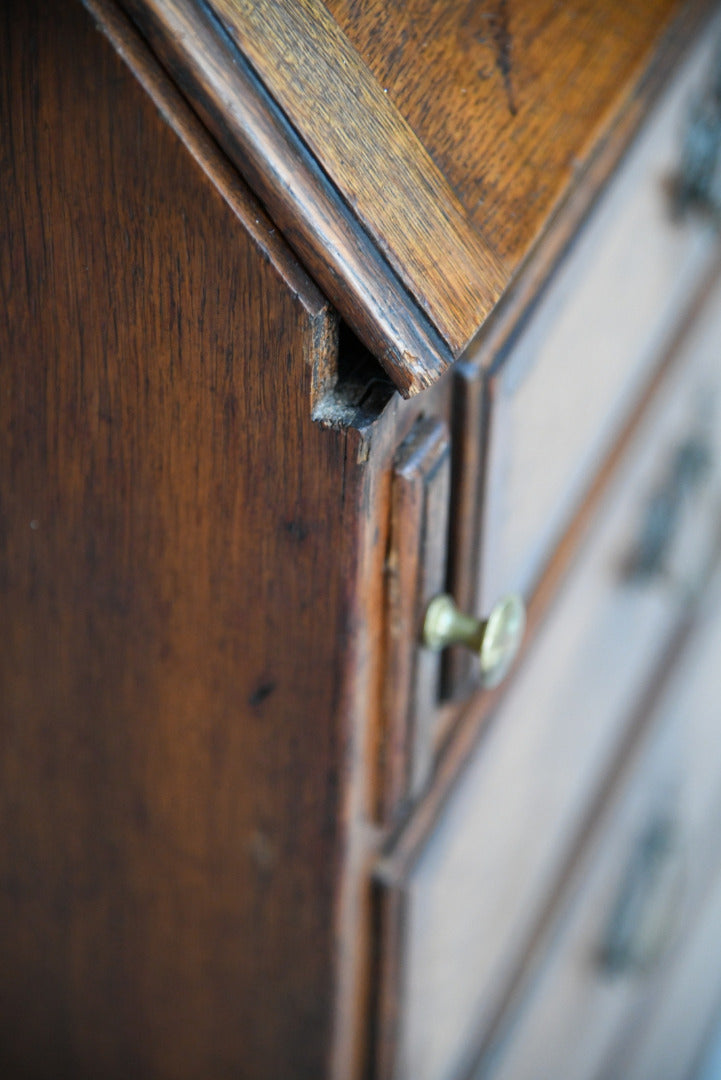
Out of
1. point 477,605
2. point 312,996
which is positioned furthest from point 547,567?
point 312,996

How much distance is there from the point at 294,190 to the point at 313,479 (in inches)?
3.8

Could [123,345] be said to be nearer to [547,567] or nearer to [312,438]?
[312,438]

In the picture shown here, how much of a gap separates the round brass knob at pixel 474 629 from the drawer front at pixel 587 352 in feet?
0.10

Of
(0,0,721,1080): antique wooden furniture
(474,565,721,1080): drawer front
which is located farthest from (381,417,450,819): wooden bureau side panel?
(474,565,721,1080): drawer front

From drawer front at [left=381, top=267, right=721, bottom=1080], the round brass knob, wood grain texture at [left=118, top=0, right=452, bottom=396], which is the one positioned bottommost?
drawer front at [left=381, top=267, right=721, bottom=1080]

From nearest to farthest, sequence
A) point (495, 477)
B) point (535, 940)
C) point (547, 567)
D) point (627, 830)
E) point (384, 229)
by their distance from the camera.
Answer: point (384, 229) → point (495, 477) → point (547, 567) → point (535, 940) → point (627, 830)

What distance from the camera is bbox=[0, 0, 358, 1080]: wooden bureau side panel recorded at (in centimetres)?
33

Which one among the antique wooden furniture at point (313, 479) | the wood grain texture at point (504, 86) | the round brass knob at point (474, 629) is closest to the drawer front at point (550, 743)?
the antique wooden furniture at point (313, 479)

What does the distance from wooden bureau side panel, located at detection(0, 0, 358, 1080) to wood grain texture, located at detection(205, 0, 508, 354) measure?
0.10 feet

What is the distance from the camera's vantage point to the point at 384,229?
0.33 m

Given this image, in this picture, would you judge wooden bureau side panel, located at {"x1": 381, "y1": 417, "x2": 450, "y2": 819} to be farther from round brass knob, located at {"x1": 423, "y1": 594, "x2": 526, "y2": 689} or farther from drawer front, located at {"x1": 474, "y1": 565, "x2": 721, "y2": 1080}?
drawer front, located at {"x1": 474, "y1": 565, "x2": 721, "y2": 1080}

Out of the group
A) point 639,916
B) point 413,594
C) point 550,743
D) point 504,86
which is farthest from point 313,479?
point 639,916

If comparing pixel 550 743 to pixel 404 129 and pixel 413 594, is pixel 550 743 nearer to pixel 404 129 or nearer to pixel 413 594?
pixel 413 594

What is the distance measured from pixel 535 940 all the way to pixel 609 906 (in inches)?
6.3
